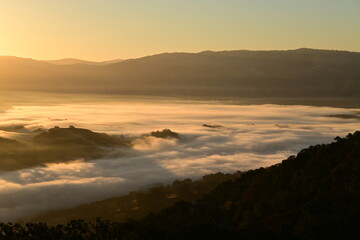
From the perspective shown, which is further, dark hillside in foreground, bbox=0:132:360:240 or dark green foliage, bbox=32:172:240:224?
dark green foliage, bbox=32:172:240:224

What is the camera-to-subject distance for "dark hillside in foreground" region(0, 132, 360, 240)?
174ft

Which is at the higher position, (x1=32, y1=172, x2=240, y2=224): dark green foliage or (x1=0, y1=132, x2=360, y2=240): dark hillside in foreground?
(x1=0, y1=132, x2=360, y2=240): dark hillside in foreground

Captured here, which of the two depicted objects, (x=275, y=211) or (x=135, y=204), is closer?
(x=275, y=211)

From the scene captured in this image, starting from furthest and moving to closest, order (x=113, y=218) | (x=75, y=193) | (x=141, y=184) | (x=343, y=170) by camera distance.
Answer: (x=141, y=184)
(x=75, y=193)
(x=113, y=218)
(x=343, y=170)

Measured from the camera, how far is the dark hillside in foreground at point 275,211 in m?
52.9

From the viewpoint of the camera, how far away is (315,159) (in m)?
86.4

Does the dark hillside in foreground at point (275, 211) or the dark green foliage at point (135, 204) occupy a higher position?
the dark hillside in foreground at point (275, 211)

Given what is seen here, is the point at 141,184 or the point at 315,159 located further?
the point at 141,184

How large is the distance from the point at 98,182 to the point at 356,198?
136 metres

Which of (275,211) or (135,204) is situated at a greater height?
(275,211)

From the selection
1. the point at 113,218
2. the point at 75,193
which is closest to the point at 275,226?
the point at 113,218

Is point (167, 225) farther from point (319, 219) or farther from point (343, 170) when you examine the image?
point (343, 170)

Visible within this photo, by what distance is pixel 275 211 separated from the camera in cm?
6825

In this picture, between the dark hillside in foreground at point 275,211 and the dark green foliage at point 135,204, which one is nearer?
the dark hillside in foreground at point 275,211
